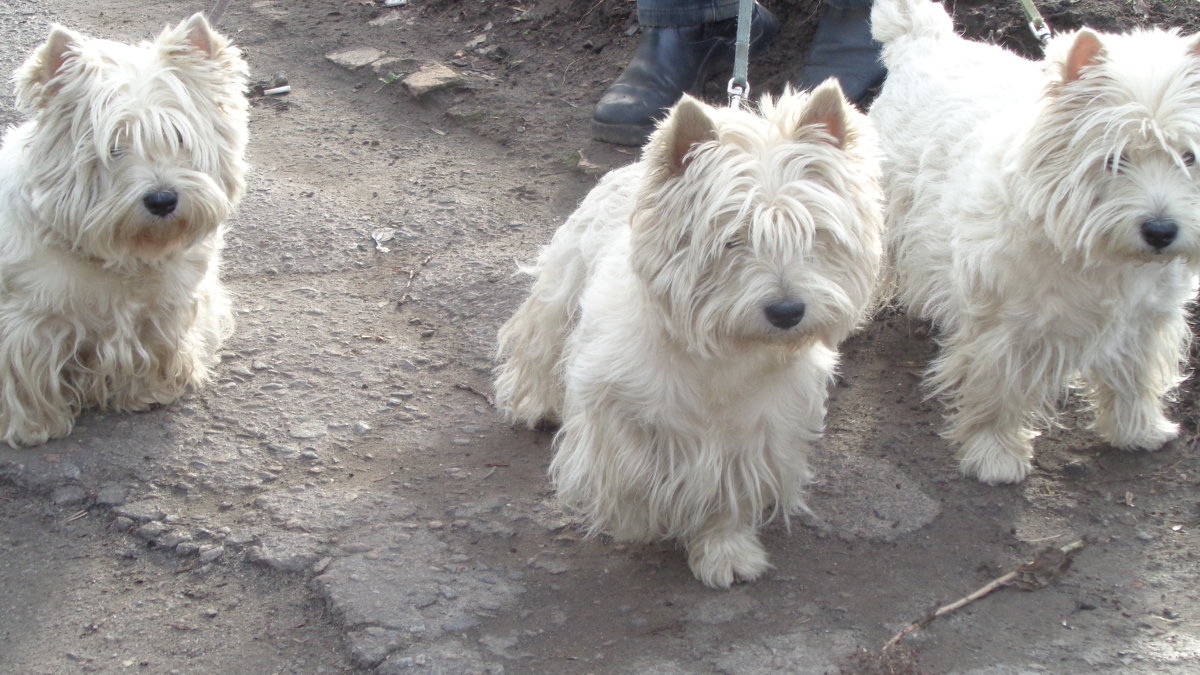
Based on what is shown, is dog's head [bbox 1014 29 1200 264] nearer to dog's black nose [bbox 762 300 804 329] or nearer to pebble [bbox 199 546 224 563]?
dog's black nose [bbox 762 300 804 329]

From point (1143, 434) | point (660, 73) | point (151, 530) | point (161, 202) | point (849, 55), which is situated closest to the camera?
point (151, 530)

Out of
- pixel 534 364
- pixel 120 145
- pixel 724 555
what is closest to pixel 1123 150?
pixel 724 555

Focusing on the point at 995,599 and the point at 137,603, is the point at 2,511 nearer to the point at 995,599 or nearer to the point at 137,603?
the point at 137,603

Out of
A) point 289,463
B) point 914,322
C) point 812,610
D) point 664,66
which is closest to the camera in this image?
point 812,610

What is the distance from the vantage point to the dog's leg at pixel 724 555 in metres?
3.13

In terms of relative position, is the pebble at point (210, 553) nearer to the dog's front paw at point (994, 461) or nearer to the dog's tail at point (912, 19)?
the dog's front paw at point (994, 461)

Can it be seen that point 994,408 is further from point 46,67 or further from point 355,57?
point 355,57

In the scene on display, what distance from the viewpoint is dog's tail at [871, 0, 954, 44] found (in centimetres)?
444

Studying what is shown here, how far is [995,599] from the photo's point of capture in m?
3.07

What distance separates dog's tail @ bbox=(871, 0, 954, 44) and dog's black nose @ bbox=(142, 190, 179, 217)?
2867mm

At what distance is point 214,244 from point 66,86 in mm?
741

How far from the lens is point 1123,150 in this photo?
9.91 ft

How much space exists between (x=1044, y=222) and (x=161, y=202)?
8.89 feet

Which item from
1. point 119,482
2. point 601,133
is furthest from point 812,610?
point 601,133
